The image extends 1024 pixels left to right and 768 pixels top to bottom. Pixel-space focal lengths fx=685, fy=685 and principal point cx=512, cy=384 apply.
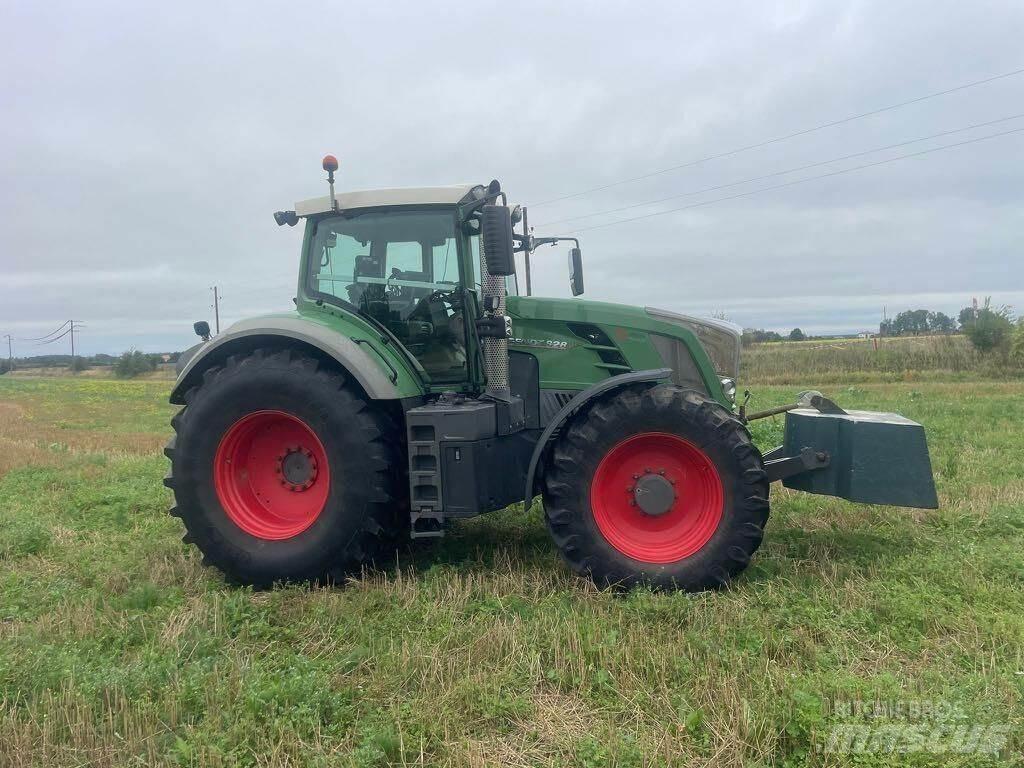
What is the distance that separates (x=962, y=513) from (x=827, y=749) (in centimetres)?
348

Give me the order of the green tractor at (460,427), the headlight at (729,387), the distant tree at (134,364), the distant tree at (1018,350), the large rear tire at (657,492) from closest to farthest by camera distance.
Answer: the large rear tire at (657,492) < the green tractor at (460,427) < the headlight at (729,387) < the distant tree at (1018,350) < the distant tree at (134,364)

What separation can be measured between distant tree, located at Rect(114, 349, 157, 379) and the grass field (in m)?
53.5

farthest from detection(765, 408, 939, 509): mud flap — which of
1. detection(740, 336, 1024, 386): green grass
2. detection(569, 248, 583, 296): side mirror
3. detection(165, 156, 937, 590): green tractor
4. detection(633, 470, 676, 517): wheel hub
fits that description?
detection(740, 336, 1024, 386): green grass

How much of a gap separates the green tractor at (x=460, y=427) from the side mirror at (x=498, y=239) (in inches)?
0.4

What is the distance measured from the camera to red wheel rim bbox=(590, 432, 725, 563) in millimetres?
4012

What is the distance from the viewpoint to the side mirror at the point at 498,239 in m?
3.88

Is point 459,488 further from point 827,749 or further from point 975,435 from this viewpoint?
point 975,435

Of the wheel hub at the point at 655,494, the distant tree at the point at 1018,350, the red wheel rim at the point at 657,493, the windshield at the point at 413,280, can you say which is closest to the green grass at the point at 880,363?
the distant tree at the point at 1018,350

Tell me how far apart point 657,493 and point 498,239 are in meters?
1.74

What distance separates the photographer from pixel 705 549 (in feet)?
12.8

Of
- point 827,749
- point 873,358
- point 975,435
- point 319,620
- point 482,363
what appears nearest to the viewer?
point 827,749

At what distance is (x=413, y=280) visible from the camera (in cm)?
453

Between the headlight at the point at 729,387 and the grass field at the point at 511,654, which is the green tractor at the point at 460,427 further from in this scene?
the grass field at the point at 511,654

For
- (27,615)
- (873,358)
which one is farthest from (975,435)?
(873,358)
